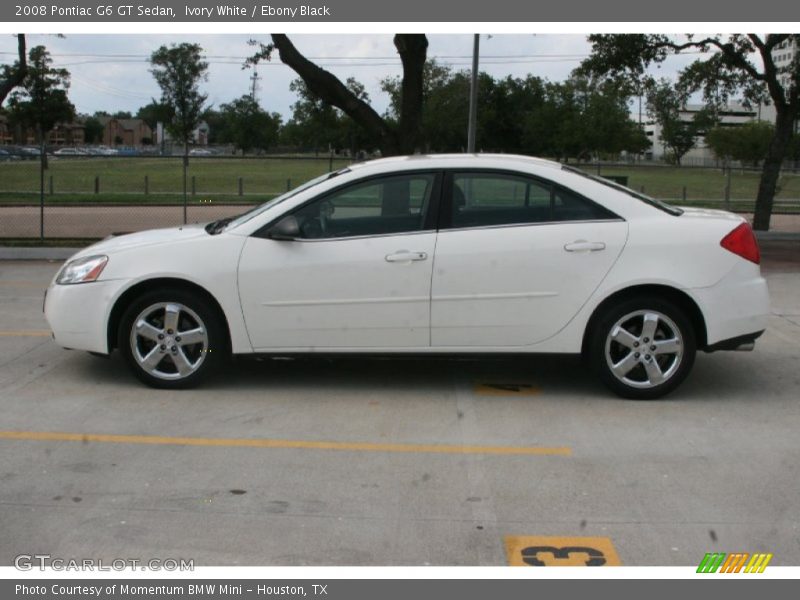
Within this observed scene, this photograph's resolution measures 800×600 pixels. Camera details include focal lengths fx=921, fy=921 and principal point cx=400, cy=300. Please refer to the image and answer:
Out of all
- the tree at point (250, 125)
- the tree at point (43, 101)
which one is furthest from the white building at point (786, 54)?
the tree at point (250, 125)

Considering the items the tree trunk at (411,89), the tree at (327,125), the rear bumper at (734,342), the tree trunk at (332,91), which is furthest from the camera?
the tree at (327,125)

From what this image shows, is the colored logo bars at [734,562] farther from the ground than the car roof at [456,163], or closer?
closer

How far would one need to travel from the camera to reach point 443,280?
6227 mm

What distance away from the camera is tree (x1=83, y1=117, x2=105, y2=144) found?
10350 centimetres

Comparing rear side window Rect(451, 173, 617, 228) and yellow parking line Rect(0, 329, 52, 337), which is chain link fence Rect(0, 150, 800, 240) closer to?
yellow parking line Rect(0, 329, 52, 337)

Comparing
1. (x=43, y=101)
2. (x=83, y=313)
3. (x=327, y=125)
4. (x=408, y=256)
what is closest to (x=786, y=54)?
(x=327, y=125)

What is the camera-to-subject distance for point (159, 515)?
440cm

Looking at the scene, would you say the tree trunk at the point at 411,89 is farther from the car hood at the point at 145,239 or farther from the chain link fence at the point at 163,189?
the car hood at the point at 145,239

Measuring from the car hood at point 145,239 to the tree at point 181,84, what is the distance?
2376 inches

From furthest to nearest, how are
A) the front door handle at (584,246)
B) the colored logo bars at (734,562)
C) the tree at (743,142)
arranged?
the tree at (743,142) → the front door handle at (584,246) → the colored logo bars at (734,562)

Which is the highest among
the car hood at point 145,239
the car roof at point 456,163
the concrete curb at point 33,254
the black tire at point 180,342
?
the car roof at point 456,163

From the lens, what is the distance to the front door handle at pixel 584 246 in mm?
6195

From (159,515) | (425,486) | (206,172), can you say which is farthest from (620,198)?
(206,172)

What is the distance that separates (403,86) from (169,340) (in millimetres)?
10323
